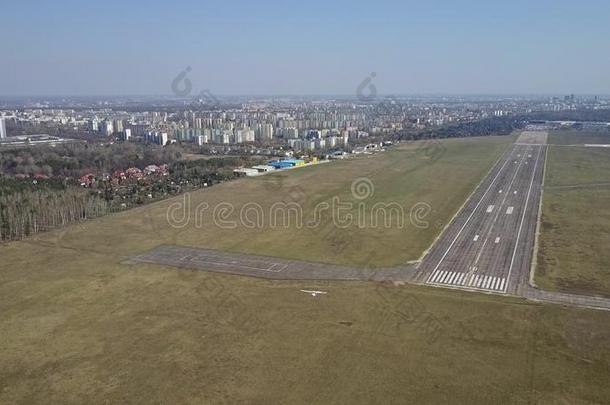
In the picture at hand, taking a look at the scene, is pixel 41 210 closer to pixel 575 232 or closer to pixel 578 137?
pixel 575 232

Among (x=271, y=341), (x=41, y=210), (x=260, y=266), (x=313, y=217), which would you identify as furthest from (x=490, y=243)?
(x=41, y=210)

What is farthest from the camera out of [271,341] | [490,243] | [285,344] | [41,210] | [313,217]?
[313,217]

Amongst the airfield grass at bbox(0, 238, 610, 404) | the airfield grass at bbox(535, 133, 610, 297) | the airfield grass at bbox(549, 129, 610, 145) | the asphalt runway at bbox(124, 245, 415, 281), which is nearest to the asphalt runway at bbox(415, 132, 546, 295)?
the airfield grass at bbox(535, 133, 610, 297)

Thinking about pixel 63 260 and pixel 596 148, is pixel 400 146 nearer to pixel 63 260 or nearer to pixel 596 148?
pixel 596 148

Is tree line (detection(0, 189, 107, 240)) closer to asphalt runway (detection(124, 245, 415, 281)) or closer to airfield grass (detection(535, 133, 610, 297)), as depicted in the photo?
asphalt runway (detection(124, 245, 415, 281))

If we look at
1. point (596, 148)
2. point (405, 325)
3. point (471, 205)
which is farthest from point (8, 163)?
point (596, 148)

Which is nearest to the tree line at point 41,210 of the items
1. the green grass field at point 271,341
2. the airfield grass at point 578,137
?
the green grass field at point 271,341
